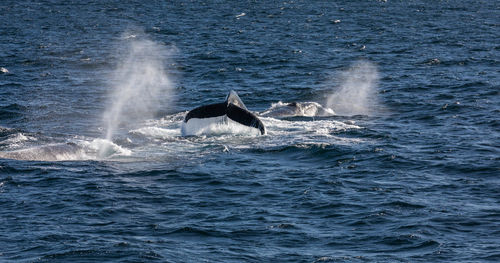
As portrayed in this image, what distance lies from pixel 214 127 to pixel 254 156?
3409 mm

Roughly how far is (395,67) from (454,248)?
36253 mm

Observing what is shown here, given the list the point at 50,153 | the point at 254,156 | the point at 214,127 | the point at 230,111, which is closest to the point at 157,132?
the point at 214,127

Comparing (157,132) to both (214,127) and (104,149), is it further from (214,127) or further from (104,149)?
(104,149)

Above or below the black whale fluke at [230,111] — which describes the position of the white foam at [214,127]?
below

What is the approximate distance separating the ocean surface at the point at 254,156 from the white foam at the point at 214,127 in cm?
16

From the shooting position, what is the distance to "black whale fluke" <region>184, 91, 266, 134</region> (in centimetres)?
3111

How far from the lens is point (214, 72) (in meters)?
54.5

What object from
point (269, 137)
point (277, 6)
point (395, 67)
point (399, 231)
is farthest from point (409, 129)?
point (277, 6)

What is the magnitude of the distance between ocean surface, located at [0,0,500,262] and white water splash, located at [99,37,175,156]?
192 mm

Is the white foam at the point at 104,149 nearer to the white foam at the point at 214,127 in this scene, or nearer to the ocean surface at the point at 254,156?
the ocean surface at the point at 254,156

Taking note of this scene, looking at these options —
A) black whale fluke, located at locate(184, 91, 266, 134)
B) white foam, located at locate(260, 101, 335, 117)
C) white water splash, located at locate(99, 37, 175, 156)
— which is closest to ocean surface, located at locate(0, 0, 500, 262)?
white water splash, located at locate(99, 37, 175, 156)

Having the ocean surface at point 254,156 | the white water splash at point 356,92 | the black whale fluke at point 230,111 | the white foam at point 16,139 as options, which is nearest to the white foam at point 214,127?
the ocean surface at point 254,156

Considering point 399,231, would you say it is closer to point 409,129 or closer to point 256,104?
point 409,129

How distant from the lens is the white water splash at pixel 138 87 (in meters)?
39.5
